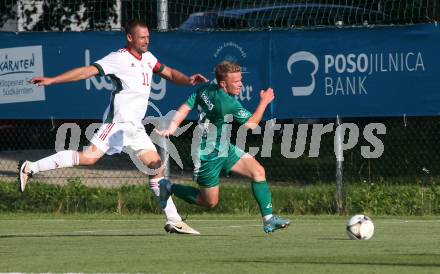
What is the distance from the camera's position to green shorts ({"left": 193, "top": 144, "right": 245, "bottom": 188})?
12.0 meters

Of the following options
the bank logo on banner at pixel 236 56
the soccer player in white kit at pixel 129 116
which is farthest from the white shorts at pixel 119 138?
the bank logo on banner at pixel 236 56

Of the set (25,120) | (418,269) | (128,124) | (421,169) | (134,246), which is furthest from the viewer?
(421,169)

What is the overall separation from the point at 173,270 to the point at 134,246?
2.13 m

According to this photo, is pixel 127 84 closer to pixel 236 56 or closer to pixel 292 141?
pixel 236 56

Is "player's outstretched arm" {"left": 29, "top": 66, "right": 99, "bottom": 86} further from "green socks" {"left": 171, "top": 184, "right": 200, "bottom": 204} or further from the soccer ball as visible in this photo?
the soccer ball

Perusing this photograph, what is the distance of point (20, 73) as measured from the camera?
1656 cm

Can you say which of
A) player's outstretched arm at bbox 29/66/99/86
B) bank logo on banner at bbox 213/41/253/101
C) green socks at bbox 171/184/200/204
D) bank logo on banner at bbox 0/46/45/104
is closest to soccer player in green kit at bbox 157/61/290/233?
green socks at bbox 171/184/200/204

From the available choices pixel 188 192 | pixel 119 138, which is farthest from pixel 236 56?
A: pixel 188 192

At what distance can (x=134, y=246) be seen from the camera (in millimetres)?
10820

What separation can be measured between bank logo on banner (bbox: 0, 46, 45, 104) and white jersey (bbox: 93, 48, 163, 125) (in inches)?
166

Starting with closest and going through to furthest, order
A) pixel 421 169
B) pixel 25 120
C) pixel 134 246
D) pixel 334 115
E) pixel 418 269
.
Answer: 1. pixel 418 269
2. pixel 134 246
3. pixel 334 115
4. pixel 25 120
5. pixel 421 169

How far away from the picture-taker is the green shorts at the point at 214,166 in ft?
39.5

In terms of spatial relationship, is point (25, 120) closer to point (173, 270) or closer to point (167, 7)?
point (167, 7)

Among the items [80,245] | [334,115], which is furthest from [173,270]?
[334,115]
